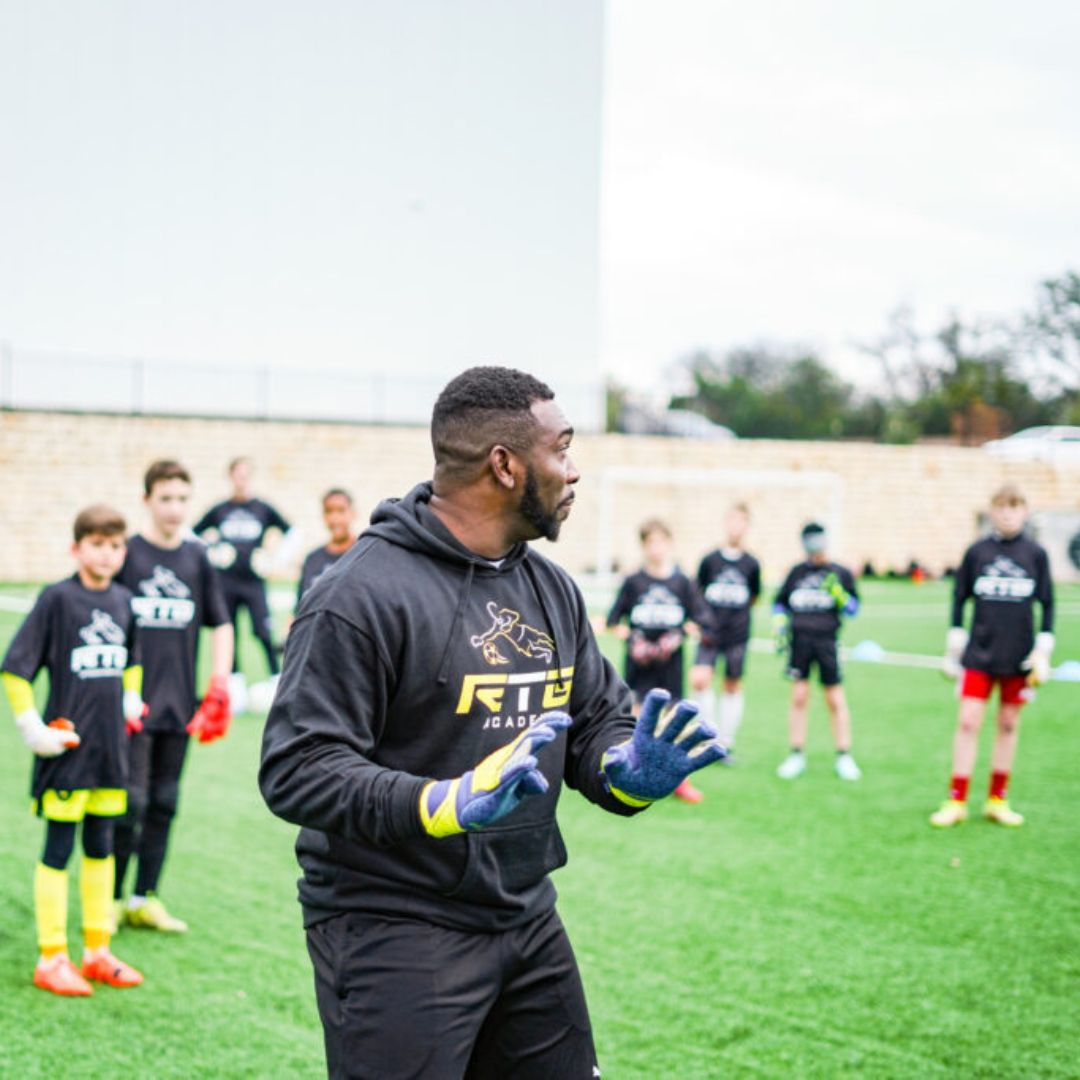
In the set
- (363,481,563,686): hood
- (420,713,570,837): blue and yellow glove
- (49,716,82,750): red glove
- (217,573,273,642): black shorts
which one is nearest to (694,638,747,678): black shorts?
(217,573,273,642): black shorts

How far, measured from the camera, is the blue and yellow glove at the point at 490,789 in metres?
2.47

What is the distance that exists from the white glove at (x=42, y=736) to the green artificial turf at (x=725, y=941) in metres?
1.00

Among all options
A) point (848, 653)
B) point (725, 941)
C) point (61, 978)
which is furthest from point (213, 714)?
point (848, 653)

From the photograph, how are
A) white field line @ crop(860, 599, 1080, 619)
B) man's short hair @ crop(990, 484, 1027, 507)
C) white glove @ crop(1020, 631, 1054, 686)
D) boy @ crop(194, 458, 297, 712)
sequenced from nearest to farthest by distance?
white glove @ crop(1020, 631, 1054, 686) < man's short hair @ crop(990, 484, 1027, 507) < boy @ crop(194, 458, 297, 712) < white field line @ crop(860, 599, 1080, 619)

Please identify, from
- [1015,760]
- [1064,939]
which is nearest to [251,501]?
[1015,760]

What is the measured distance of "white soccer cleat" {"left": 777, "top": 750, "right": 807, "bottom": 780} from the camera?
32.8 feet

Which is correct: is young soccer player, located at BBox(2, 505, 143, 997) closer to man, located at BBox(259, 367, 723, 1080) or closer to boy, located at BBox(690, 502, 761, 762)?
man, located at BBox(259, 367, 723, 1080)

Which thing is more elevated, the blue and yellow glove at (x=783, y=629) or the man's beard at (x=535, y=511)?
the man's beard at (x=535, y=511)

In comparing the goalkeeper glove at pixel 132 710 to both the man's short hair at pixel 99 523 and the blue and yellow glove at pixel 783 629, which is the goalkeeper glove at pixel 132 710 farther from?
the blue and yellow glove at pixel 783 629

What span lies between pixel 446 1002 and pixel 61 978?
10.8 feet

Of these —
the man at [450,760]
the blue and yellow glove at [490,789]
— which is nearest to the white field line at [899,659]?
the man at [450,760]

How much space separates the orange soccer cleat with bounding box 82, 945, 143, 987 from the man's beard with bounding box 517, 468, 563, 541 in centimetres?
354

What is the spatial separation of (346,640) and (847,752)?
26.6 ft

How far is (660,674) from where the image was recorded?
9.84m
